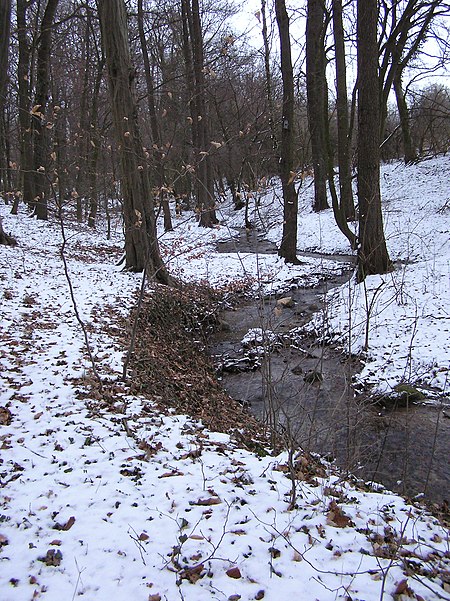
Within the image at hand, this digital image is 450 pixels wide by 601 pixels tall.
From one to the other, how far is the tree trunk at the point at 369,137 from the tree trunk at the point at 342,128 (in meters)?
4.38

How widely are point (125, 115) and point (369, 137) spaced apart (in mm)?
5043

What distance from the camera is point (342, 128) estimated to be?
15.1m

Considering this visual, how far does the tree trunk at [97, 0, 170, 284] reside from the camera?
30.0 feet

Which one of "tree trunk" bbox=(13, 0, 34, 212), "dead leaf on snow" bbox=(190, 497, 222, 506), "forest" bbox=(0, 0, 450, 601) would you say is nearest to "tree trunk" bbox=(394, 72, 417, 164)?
"forest" bbox=(0, 0, 450, 601)

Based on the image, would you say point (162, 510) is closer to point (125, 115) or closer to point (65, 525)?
point (65, 525)

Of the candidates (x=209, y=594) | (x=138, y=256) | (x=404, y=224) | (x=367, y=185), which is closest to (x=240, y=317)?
(x=138, y=256)

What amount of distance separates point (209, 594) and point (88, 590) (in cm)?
66

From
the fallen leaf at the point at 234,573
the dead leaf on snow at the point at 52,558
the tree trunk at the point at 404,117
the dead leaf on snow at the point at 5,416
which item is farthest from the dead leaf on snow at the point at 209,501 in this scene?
the tree trunk at the point at 404,117

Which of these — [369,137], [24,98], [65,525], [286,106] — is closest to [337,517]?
[65,525]

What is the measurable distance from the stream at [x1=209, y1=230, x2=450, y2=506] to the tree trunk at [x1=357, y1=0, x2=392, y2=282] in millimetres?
1638

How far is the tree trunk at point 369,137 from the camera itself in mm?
9109

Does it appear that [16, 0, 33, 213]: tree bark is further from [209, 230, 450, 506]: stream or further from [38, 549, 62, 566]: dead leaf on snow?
[38, 549, 62, 566]: dead leaf on snow

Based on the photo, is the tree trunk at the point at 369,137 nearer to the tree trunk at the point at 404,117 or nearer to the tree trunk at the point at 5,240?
the tree trunk at the point at 5,240

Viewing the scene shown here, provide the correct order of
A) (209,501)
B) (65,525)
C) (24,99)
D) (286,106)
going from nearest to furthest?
(65,525), (209,501), (286,106), (24,99)
